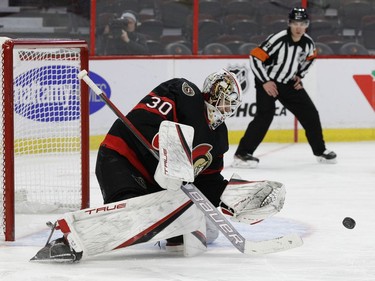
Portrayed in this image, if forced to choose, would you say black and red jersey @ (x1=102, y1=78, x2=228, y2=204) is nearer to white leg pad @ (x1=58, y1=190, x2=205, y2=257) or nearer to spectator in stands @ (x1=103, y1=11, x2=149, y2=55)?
white leg pad @ (x1=58, y1=190, x2=205, y2=257)

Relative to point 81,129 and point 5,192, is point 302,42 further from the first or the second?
point 5,192

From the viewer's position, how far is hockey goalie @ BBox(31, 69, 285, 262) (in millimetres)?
3711

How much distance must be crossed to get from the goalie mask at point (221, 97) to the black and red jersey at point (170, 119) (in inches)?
1.1

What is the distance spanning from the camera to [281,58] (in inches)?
276

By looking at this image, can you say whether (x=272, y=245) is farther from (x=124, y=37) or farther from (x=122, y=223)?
(x=124, y=37)

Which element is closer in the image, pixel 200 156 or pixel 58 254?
pixel 58 254

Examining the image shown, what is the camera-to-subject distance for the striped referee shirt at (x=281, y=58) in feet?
22.8

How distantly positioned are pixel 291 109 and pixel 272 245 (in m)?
3.28

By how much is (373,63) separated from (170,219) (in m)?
4.79

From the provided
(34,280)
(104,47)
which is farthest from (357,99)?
(34,280)

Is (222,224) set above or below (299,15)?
below

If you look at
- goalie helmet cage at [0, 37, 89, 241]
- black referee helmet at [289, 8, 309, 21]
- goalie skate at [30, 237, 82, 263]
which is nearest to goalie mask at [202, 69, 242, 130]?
goalie skate at [30, 237, 82, 263]

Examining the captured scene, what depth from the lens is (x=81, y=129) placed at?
4609mm

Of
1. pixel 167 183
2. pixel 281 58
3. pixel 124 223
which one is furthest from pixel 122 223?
pixel 281 58
